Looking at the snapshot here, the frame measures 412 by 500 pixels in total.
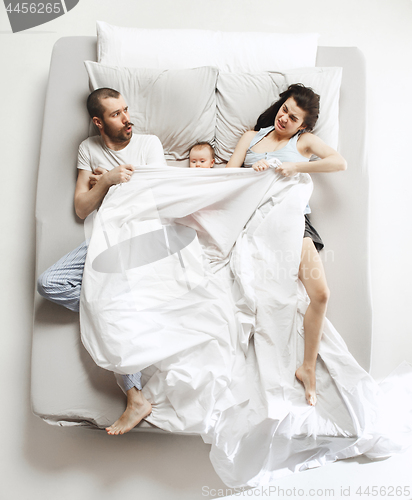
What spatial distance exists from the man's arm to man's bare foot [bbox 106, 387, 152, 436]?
73 cm

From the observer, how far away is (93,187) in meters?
1.46

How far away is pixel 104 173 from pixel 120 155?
114 millimetres

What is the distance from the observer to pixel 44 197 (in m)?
1.53

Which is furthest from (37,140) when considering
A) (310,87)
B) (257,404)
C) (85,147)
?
(257,404)

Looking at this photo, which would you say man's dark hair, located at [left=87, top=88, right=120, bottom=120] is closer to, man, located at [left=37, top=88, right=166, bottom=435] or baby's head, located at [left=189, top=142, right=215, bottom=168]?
man, located at [left=37, top=88, right=166, bottom=435]

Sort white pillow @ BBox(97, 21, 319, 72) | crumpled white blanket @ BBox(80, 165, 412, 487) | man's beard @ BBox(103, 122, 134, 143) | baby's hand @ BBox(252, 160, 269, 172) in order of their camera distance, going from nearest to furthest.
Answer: crumpled white blanket @ BBox(80, 165, 412, 487)
baby's hand @ BBox(252, 160, 269, 172)
man's beard @ BBox(103, 122, 134, 143)
white pillow @ BBox(97, 21, 319, 72)

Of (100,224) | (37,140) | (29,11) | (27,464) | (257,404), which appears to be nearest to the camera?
(257,404)

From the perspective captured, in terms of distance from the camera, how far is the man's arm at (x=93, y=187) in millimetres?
1406

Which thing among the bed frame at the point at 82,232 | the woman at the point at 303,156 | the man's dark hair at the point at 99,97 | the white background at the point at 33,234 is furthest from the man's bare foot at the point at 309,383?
the man's dark hair at the point at 99,97

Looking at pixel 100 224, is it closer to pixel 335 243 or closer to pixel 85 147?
pixel 85 147

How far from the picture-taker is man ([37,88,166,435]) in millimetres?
1295

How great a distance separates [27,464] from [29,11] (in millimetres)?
2337

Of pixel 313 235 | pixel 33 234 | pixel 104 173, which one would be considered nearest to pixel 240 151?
pixel 313 235

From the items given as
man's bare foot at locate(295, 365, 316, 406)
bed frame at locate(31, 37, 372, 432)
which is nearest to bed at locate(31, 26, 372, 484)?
bed frame at locate(31, 37, 372, 432)
